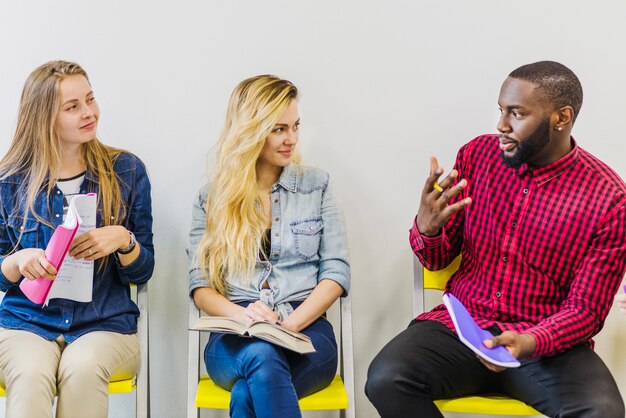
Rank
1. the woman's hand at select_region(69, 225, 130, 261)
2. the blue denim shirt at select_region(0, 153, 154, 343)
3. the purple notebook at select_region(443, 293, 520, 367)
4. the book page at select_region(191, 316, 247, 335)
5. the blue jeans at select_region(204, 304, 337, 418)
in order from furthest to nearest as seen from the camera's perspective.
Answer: the blue denim shirt at select_region(0, 153, 154, 343) < the woman's hand at select_region(69, 225, 130, 261) < the book page at select_region(191, 316, 247, 335) < the blue jeans at select_region(204, 304, 337, 418) < the purple notebook at select_region(443, 293, 520, 367)

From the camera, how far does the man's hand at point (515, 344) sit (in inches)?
86.9

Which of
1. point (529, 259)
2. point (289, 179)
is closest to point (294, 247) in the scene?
point (289, 179)

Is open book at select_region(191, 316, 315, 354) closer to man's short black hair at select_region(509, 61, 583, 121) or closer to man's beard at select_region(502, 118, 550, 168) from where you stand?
man's beard at select_region(502, 118, 550, 168)

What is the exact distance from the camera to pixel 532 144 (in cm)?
245

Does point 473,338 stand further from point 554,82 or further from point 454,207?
point 554,82

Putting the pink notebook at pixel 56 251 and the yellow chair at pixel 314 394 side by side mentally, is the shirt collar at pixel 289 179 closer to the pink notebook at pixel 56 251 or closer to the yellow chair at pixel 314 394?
the yellow chair at pixel 314 394

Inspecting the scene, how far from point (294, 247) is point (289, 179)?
23 centimetres

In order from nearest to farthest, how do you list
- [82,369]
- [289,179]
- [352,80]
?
[82,369]
[289,179]
[352,80]

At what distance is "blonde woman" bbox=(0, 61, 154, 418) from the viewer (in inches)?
101

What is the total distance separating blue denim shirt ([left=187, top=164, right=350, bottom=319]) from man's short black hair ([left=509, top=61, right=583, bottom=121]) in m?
0.76

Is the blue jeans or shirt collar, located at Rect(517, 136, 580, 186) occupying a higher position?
shirt collar, located at Rect(517, 136, 580, 186)

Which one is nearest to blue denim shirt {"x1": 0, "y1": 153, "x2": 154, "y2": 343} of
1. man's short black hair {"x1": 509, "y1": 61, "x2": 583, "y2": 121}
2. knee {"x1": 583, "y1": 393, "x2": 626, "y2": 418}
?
man's short black hair {"x1": 509, "y1": 61, "x2": 583, "y2": 121}

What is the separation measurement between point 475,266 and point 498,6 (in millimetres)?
930

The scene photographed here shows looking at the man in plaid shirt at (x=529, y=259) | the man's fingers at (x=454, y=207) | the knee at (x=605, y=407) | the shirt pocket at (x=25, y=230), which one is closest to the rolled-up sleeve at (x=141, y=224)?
the shirt pocket at (x=25, y=230)
